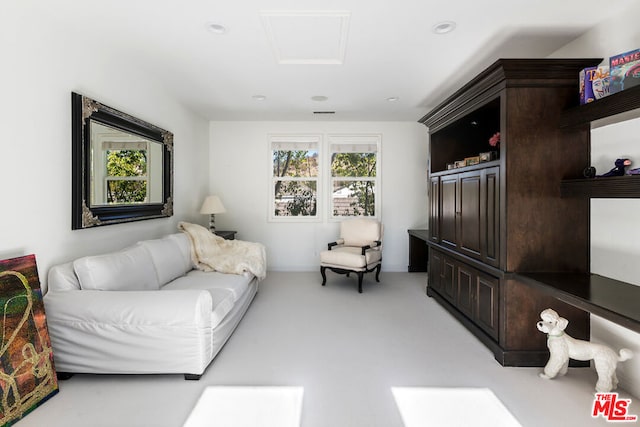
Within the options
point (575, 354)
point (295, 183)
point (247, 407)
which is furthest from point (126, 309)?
point (295, 183)

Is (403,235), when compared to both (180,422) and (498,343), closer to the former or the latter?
(498,343)

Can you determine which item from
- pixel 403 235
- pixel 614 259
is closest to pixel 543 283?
pixel 614 259

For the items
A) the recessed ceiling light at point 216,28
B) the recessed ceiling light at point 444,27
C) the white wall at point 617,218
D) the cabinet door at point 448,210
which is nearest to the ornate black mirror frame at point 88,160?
the recessed ceiling light at point 216,28

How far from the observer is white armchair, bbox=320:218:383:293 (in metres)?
4.27

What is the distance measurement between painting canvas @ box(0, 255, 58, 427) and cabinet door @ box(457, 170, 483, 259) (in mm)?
3261

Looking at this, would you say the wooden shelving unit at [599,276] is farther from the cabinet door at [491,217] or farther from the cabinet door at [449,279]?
the cabinet door at [449,279]

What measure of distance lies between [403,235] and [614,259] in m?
3.39

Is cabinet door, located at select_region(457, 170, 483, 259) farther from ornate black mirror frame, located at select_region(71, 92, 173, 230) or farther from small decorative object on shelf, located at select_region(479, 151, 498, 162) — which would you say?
ornate black mirror frame, located at select_region(71, 92, 173, 230)

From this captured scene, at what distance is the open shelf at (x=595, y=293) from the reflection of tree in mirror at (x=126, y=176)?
352 centimetres

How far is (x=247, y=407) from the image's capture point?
1835 mm

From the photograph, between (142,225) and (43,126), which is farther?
(142,225)

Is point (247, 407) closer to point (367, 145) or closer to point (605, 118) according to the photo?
point (605, 118)

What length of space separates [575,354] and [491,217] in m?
1.06

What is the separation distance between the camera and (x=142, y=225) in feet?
11.4
